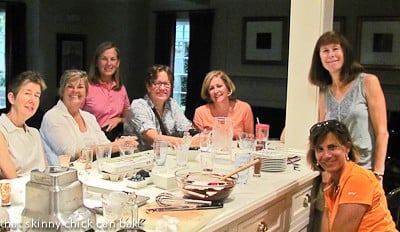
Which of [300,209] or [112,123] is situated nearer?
[300,209]

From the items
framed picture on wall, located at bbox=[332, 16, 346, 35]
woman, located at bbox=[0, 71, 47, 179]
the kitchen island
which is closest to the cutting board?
the kitchen island

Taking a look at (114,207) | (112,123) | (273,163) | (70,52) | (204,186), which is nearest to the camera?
(114,207)

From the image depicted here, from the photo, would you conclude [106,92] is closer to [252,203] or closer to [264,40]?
[252,203]

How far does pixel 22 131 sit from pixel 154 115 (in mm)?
955

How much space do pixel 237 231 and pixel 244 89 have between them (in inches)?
200

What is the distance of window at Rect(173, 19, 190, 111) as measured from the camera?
7352mm

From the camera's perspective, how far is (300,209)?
2.57m

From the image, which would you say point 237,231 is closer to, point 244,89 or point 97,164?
point 97,164

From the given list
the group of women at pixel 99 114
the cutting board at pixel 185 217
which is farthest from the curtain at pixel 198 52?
the cutting board at pixel 185 217

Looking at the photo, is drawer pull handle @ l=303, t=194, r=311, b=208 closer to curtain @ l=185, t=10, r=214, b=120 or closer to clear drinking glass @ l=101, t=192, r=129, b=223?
clear drinking glass @ l=101, t=192, r=129, b=223

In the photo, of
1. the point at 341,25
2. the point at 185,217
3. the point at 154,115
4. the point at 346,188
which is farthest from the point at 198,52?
the point at 185,217

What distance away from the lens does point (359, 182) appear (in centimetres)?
204

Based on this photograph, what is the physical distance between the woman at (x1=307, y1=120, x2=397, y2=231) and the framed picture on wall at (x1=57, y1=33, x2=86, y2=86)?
5.49 metres

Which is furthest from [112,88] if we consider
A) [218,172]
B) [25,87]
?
[218,172]
